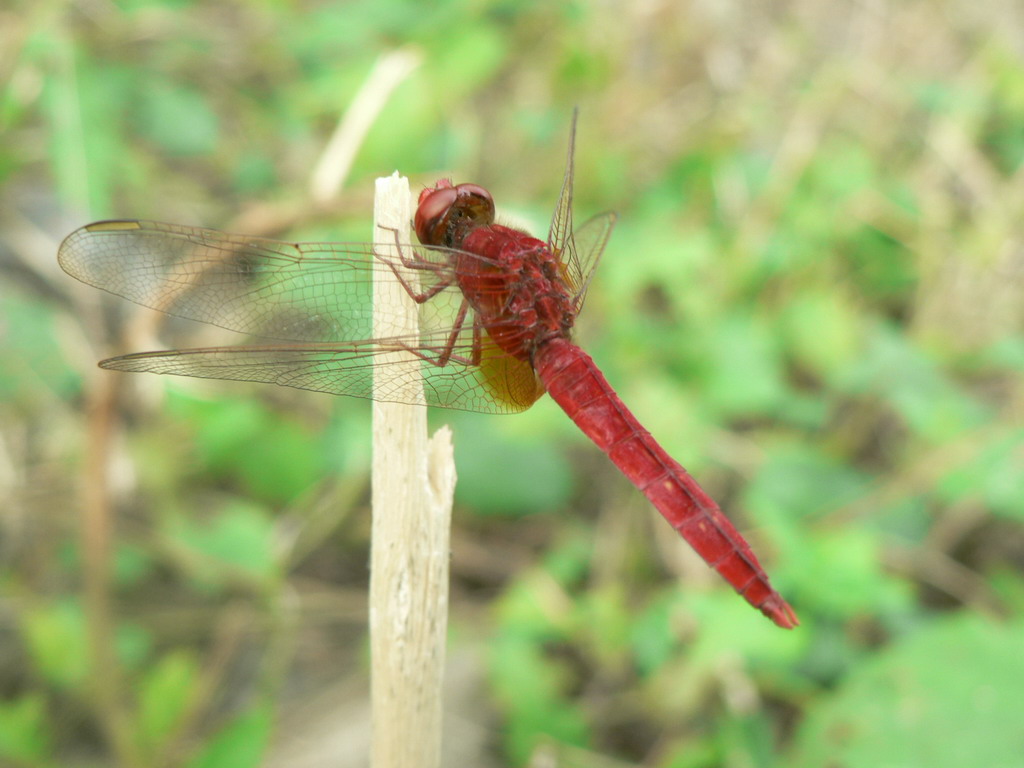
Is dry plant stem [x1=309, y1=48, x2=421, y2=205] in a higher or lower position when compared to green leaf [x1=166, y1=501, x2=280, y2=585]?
higher

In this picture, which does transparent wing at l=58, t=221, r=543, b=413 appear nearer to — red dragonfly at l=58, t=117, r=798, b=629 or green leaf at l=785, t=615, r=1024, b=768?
red dragonfly at l=58, t=117, r=798, b=629

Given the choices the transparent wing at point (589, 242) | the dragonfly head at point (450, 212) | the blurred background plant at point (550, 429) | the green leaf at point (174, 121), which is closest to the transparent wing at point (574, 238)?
the transparent wing at point (589, 242)

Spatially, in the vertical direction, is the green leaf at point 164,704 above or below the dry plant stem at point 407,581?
above

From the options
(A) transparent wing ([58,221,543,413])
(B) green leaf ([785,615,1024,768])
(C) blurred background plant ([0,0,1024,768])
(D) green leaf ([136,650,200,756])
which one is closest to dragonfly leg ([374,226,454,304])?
(A) transparent wing ([58,221,543,413])

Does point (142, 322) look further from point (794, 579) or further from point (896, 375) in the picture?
point (896, 375)

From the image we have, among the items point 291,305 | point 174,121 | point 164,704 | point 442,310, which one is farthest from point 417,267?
point 174,121

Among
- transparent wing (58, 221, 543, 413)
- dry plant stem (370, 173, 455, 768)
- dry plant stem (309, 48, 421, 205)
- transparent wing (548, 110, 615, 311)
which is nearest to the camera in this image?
dry plant stem (370, 173, 455, 768)

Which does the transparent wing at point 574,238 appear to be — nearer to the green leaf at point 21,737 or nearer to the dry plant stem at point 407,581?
the dry plant stem at point 407,581
